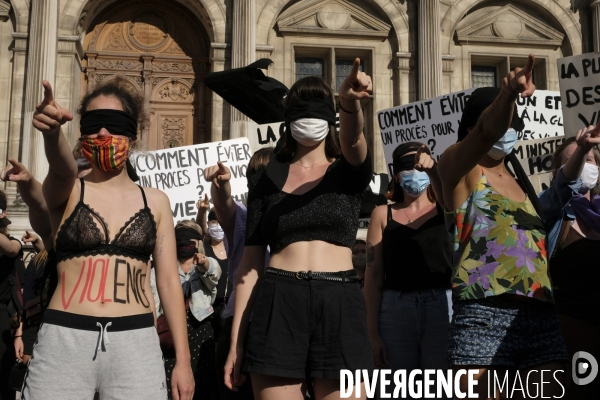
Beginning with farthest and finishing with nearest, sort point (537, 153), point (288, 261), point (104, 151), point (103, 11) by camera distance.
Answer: point (103, 11) < point (537, 153) < point (288, 261) < point (104, 151)

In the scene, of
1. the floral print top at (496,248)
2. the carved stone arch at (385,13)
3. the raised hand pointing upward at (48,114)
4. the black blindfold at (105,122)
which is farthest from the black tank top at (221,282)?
the carved stone arch at (385,13)

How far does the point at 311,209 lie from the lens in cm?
330

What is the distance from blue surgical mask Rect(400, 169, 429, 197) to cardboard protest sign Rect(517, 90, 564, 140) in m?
4.74

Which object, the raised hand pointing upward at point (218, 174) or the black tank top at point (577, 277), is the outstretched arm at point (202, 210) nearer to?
the raised hand pointing upward at point (218, 174)

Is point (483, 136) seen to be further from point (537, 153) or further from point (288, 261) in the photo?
point (537, 153)

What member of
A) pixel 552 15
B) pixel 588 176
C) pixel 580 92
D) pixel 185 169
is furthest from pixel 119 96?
pixel 552 15

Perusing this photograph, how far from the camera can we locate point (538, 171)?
7.80 metres

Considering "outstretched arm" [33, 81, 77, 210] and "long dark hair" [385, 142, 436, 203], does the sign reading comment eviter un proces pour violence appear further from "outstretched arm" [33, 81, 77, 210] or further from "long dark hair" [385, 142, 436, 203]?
"outstretched arm" [33, 81, 77, 210]

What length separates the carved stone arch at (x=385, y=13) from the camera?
51.5 feet

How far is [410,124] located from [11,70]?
9415mm

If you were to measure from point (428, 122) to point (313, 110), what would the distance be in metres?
5.73

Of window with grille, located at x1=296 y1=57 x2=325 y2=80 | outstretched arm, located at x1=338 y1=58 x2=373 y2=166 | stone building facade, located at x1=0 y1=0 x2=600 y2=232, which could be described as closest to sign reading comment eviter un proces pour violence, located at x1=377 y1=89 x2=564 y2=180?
outstretched arm, located at x1=338 y1=58 x2=373 y2=166

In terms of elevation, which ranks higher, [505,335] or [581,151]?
[581,151]

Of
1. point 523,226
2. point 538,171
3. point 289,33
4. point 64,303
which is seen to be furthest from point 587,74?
point 289,33
